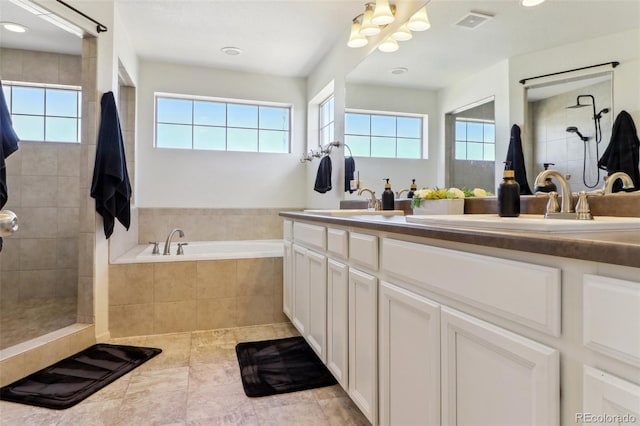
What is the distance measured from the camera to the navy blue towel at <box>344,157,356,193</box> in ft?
9.59

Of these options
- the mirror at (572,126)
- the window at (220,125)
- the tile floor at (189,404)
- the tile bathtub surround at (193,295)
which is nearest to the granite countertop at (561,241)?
the mirror at (572,126)

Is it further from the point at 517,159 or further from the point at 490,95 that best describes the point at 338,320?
the point at 490,95

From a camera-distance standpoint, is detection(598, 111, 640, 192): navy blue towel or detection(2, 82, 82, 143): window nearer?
detection(598, 111, 640, 192): navy blue towel

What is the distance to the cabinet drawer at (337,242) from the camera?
1.64 meters

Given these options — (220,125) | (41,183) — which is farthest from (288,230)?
(41,183)

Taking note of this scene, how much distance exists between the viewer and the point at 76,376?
2.06 metres

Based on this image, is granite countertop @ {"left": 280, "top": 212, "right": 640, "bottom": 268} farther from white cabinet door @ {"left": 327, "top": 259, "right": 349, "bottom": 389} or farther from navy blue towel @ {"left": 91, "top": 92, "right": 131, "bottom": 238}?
navy blue towel @ {"left": 91, "top": 92, "right": 131, "bottom": 238}

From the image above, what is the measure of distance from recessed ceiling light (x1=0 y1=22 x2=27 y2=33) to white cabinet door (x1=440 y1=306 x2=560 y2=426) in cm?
368

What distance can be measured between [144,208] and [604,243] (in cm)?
386

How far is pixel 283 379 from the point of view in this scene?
6.69 ft

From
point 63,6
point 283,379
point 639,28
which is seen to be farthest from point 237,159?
point 639,28

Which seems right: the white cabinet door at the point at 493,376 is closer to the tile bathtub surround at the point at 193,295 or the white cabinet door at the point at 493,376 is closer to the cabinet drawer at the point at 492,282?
the cabinet drawer at the point at 492,282

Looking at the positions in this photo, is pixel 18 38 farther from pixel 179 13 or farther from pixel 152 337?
pixel 152 337

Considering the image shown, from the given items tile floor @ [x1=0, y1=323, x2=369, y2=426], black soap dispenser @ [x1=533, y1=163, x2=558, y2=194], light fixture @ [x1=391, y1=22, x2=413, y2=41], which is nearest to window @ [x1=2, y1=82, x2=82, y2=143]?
tile floor @ [x1=0, y1=323, x2=369, y2=426]
